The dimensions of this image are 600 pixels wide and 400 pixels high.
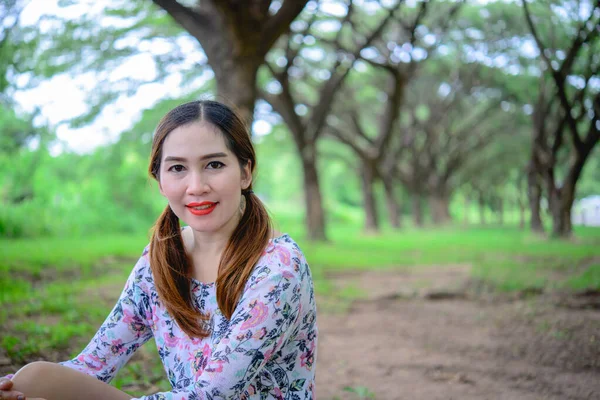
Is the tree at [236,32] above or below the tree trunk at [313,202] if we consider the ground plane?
above

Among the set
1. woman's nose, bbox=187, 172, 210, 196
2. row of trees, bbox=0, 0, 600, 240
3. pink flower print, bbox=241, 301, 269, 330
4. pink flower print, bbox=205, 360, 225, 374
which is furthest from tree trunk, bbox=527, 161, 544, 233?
pink flower print, bbox=205, 360, 225, 374

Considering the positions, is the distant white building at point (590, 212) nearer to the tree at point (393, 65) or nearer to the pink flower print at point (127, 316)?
the tree at point (393, 65)

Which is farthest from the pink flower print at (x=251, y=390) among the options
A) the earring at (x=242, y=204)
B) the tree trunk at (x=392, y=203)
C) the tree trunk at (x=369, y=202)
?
the tree trunk at (x=392, y=203)

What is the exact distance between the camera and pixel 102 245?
479 inches

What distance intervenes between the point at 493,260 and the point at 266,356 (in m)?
9.87

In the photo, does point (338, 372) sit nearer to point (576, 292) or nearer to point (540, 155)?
point (576, 292)

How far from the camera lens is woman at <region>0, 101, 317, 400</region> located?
1768 millimetres

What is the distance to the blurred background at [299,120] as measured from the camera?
7078mm

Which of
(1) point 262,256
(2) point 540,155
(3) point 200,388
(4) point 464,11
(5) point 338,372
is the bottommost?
(5) point 338,372

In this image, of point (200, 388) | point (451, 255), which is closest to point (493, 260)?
point (451, 255)

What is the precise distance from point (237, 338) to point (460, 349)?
137 inches

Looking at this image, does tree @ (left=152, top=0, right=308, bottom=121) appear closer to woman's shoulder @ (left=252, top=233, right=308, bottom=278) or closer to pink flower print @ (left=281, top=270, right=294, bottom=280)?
woman's shoulder @ (left=252, top=233, right=308, bottom=278)

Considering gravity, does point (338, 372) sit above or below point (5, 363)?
below

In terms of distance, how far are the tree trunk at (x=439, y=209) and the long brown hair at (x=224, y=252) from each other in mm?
28851
